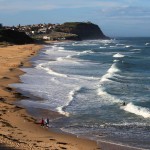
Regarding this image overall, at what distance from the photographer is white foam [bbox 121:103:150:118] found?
924 inches

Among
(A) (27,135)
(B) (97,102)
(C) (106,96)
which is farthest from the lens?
(C) (106,96)

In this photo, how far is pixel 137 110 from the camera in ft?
79.6

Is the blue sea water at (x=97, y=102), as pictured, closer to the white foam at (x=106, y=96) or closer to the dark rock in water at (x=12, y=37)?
the white foam at (x=106, y=96)

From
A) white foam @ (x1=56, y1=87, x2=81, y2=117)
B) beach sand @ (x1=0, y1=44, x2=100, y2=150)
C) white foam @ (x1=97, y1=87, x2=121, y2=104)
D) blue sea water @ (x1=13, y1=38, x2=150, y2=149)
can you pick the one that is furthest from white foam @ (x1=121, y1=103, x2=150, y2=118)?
beach sand @ (x1=0, y1=44, x2=100, y2=150)

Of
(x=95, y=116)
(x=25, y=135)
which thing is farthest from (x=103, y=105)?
(x=25, y=135)

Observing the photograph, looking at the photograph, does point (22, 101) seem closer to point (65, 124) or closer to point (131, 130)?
point (65, 124)

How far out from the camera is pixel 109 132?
19.5 m

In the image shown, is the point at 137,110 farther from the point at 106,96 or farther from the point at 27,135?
the point at 27,135

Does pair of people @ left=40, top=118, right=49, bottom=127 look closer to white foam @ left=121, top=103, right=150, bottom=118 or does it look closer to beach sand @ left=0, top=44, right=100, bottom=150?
beach sand @ left=0, top=44, right=100, bottom=150

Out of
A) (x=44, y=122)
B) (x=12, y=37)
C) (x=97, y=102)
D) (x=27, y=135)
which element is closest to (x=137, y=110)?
(x=97, y=102)

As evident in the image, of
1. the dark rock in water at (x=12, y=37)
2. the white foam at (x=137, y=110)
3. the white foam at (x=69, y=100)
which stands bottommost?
the white foam at (x=69, y=100)

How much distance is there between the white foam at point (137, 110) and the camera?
23.5m

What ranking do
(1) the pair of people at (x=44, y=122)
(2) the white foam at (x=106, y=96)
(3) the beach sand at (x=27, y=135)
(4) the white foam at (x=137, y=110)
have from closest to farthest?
(3) the beach sand at (x=27, y=135) → (1) the pair of people at (x=44, y=122) → (4) the white foam at (x=137, y=110) → (2) the white foam at (x=106, y=96)

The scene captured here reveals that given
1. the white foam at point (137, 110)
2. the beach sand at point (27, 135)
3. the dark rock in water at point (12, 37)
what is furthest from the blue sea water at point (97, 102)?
the dark rock in water at point (12, 37)
